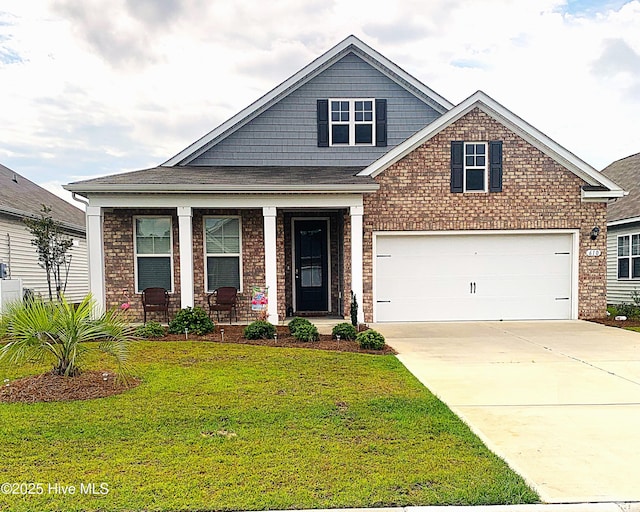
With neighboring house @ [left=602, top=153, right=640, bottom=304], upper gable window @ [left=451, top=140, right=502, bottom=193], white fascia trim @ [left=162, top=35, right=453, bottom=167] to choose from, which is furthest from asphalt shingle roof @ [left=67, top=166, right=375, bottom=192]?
neighboring house @ [left=602, top=153, right=640, bottom=304]

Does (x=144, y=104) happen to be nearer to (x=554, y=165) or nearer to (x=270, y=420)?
(x=554, y=165)

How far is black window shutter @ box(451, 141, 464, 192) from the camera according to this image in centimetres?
1216

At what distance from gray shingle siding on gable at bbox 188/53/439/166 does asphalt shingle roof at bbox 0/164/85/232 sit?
19.5 ft

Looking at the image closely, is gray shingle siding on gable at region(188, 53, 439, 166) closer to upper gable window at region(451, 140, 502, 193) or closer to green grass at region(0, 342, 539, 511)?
upper gable window at region(451, 140, 502, 193)

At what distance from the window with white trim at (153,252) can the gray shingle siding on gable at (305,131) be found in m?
2.53

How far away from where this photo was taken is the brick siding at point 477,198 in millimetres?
12164

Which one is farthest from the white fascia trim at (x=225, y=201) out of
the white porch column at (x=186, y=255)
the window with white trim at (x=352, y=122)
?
the window with white trim at (x=352, y=122)

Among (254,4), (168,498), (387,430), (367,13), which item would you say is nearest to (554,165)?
(367,13)

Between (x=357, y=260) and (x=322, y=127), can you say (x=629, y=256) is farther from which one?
(x=322, y=127)

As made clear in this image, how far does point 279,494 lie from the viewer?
339 centimetres

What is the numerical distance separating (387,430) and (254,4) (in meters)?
11.8

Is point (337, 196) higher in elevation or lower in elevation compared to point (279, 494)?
higher

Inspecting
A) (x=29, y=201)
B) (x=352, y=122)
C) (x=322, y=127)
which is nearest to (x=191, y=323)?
(x=322, y=127)

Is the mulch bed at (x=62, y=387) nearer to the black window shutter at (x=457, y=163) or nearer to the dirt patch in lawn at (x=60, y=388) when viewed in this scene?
the dirt patch in lawn at (x=60, y=388)
